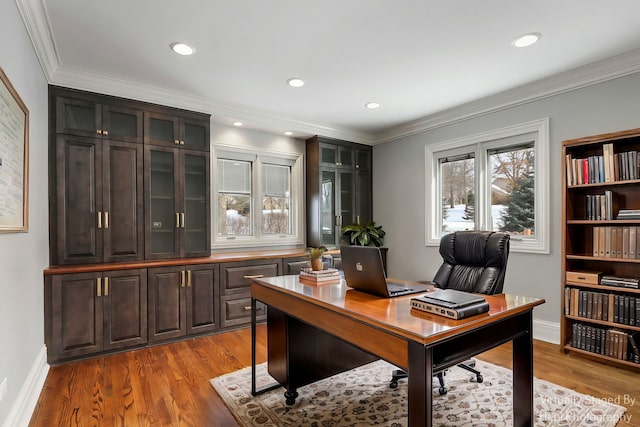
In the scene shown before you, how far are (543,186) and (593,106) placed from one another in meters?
0.81

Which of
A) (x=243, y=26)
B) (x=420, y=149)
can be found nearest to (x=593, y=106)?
(x=420, y=149)

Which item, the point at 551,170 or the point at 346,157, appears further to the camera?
the point at 346,157

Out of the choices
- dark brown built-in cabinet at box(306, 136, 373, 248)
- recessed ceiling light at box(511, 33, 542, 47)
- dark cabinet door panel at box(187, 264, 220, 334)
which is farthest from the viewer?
dark brown built-in cabinet at box(306, 136, 373, 248)

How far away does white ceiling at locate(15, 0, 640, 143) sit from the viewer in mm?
2262

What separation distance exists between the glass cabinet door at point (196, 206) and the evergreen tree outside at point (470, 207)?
3.08 m

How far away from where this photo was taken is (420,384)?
1.27m

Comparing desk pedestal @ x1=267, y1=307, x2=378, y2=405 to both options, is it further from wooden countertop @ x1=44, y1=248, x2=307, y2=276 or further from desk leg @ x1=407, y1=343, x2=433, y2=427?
wooden countertop @ x1=44, y1=248, x2=307, y2=276

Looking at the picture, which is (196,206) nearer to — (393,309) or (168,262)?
(168,262)

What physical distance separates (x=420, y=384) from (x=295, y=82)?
2935 mm

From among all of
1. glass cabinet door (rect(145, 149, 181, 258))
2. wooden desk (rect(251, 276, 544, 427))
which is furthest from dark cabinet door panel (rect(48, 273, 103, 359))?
wooden desk (rect(251, 276, 544, 427))

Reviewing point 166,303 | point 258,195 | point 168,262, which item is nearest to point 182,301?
point 166,303

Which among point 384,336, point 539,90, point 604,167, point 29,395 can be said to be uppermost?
point 539,90

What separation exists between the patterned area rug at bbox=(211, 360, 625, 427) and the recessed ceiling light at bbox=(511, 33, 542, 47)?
254cm

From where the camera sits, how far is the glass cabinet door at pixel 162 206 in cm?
357
